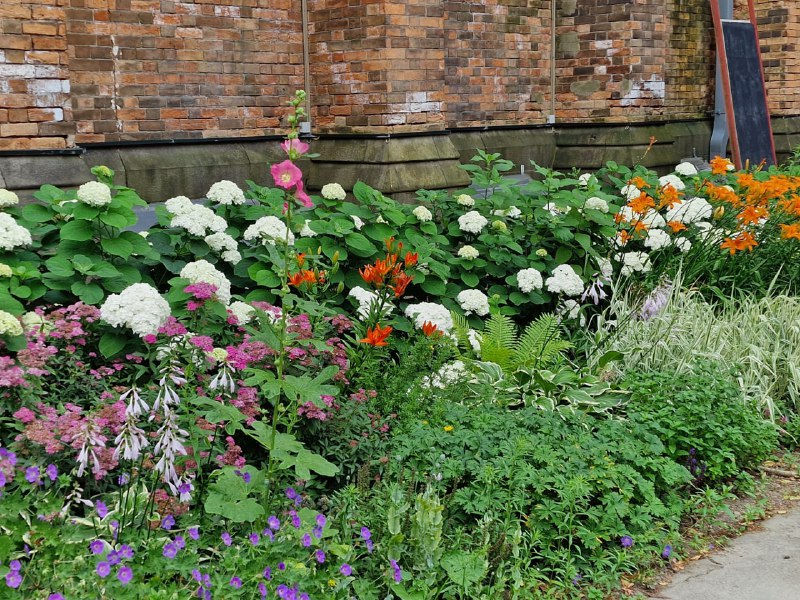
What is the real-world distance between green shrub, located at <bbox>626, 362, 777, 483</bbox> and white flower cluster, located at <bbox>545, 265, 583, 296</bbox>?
Result: 2.85ft

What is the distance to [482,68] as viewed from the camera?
395 inches

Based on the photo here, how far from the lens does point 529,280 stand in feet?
18.4

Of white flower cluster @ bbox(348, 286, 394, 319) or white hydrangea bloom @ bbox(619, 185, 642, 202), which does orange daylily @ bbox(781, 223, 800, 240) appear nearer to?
white hydrangea bloom @ bbox(619, 185, 642, 202)

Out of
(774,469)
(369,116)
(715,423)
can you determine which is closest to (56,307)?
(715,423)

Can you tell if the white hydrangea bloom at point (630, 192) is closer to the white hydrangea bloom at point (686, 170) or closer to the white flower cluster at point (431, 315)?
the white hydrangea bloom at point (686, 170)

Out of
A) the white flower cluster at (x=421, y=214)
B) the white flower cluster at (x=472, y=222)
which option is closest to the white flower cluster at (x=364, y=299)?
the white flower cluster at (x=421, y=214)

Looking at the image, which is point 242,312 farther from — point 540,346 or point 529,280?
point 529,280

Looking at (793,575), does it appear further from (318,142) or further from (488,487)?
(318,142)

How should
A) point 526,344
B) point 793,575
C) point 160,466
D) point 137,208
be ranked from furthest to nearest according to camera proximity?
point 137,208
point 526,344
point 793,575
point 160,466

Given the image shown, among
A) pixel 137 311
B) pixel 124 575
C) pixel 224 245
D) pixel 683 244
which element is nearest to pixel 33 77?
pixel 224 245

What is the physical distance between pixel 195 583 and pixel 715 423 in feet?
8.85

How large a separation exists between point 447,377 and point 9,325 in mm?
2022

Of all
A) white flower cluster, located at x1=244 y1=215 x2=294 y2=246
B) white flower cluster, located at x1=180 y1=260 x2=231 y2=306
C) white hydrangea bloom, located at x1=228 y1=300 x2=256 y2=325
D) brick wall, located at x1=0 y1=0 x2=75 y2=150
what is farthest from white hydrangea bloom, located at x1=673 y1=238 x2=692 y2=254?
brick wall, located at x1=0 y1=0 x2=75 y2=150

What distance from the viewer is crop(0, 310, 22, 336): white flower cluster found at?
3.52 metres
